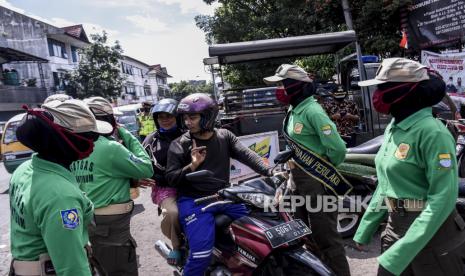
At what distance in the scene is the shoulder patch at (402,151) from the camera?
6.37 ft

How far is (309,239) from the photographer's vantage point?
3.33 metres

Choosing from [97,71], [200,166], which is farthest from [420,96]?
[97,71]

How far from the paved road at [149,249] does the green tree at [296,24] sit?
4.65 m

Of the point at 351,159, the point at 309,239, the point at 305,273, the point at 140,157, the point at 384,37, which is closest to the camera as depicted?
the point at 305,273

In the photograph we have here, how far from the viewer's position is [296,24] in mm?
15500

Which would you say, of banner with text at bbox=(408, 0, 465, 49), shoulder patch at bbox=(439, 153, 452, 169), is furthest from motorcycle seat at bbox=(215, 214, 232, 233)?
banner with text at bbox=(408, 0, 465, 49)

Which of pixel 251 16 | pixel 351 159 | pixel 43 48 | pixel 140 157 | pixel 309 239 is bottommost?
pixel 309 239

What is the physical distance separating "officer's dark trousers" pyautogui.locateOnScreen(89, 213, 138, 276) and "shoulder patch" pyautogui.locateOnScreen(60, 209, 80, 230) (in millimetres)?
1257

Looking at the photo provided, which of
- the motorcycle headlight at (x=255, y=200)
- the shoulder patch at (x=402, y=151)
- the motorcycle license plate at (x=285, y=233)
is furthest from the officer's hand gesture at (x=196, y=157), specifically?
the shoulder patch at (x=402, y=151)

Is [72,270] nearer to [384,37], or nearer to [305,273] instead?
[305,273]

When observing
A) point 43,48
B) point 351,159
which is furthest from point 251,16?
point 43,48

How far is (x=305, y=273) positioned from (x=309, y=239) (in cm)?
97

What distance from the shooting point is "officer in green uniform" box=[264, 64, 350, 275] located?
125 inches

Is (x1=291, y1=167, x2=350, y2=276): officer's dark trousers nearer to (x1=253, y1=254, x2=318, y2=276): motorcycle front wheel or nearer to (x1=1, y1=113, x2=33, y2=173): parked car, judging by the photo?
(x1=253, y1=254, x2=318, y2=276): motorcycle front wheel
